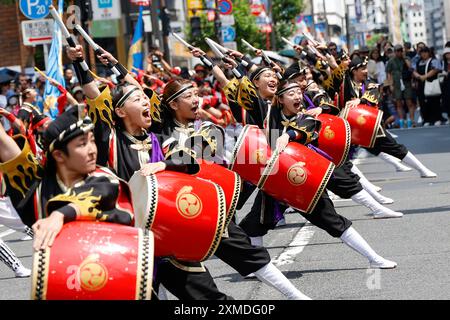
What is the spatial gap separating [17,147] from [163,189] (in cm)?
77

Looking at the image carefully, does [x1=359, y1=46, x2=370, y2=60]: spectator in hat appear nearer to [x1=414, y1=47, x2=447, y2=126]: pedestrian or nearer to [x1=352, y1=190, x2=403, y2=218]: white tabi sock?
[x1=352, y1=190, x2=403, y2=218]: white tabi sock

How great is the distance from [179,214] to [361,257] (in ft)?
12.5

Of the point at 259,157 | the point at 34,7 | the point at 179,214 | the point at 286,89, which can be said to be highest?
the point at 34,7

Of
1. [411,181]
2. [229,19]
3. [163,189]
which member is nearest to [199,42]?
[229,19]

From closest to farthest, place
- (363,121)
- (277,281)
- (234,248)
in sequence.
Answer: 1. (234,248)
2. (277,281)
3. (363,121)

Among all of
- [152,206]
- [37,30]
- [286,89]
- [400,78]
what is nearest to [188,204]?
[152,206]

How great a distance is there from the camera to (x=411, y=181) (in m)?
15.4

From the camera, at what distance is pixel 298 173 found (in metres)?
8.35

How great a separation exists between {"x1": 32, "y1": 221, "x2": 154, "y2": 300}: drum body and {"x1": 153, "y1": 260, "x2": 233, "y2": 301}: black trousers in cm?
119

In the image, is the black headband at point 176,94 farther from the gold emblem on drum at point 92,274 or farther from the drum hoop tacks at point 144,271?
the gold emblem on drum at point 92,274

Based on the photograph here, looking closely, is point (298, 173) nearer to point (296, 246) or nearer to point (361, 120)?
point (296, 246)

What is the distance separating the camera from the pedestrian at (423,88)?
25.7 m
